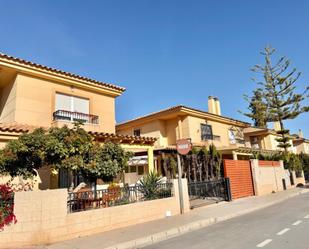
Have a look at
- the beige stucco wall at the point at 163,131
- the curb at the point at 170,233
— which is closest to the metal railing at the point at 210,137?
the beige stucco wall at the point at 163,131

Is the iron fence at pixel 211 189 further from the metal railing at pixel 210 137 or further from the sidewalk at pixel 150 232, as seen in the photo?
the metal railing at pixel 210 137

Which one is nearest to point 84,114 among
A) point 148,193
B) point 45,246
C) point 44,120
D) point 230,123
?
point 44,120

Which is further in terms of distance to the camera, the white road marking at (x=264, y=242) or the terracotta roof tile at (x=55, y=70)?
the terracotta roof tile at (x=55, y=70)

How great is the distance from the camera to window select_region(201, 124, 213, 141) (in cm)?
2551

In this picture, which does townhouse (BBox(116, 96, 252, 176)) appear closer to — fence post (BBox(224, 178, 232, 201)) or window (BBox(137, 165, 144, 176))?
window (BBox(137, 165, 144, 176))

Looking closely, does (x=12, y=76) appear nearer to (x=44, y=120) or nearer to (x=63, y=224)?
(x=44, y=120)

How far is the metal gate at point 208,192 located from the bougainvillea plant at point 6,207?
794cm

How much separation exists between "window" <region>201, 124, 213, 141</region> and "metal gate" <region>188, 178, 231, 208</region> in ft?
33.3

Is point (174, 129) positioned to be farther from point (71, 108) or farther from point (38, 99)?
point (38, 99)

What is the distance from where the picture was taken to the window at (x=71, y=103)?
604 inches

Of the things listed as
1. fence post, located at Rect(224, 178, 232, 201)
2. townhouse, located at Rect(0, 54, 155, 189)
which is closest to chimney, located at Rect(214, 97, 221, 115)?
fence post, located at Rect(224, 178, 232, 201)

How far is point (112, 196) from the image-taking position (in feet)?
30.2

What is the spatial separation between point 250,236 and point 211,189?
7.29 m

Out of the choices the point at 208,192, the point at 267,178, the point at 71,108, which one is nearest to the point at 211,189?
the point at 208,192
